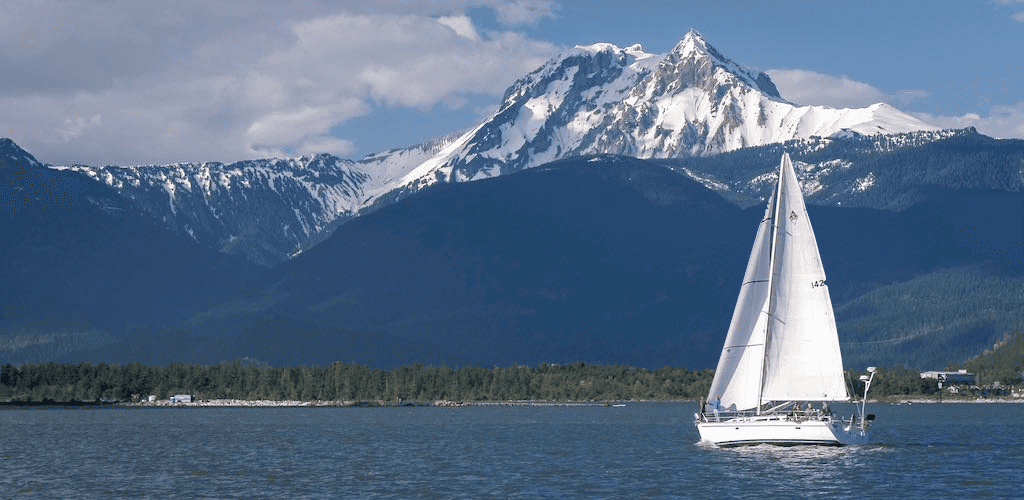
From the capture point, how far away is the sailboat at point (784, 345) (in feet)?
409

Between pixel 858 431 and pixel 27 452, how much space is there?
80357mm

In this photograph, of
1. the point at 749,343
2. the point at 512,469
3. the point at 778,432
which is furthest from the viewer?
the point at 512,469

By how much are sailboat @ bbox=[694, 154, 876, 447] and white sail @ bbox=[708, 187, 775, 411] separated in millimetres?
79

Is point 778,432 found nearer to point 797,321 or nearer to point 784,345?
point 784,345

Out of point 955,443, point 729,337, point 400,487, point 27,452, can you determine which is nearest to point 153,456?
point 27,452

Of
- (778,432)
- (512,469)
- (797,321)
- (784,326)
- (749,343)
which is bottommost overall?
(512,469)

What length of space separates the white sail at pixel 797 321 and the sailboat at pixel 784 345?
0.26 ft

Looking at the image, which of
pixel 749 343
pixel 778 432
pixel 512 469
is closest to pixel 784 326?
pixel 749 343

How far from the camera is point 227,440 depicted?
18050 centimetres

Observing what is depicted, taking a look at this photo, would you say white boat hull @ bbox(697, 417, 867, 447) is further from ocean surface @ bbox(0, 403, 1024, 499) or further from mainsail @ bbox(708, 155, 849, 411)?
mainsail @ bbox(708, 155, 849, 411)

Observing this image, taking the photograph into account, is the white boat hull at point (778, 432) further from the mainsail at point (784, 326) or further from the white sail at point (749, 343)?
the mainsail at point (784, 326)

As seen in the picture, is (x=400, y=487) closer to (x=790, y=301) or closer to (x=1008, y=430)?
(x=790, y=301)

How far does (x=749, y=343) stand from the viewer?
12656 centimetres

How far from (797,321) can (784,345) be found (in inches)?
84.8
